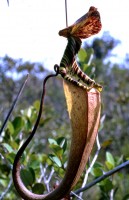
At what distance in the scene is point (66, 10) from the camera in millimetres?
979

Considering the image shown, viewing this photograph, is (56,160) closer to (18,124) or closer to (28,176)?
(28,176)

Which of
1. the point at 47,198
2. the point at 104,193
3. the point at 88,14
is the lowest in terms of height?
the point at 104,193

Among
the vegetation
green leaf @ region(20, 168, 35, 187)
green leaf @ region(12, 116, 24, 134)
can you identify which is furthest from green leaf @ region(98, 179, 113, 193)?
green leaf @ region(12, 116, 24, 134)

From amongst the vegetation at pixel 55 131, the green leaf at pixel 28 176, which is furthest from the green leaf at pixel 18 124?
the green leaf at pixel 28 176

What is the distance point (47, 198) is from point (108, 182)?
0.58 metres

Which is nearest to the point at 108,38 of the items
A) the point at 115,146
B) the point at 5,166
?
the point at 115,146

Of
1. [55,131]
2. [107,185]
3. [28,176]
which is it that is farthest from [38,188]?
[55,131]

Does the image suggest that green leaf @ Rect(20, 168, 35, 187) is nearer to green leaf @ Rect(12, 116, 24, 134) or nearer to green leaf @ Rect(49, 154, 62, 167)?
green leaf @ Rect(49, 154, 62, 167)

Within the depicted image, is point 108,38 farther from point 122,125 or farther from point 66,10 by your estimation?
point 66,10

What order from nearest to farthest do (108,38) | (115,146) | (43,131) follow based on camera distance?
(43,131) < (115,146) < (108,38)

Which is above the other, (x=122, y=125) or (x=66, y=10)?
(x=66, y=10)

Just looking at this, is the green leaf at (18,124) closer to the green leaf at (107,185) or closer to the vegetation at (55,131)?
the vegetation at (55,131)

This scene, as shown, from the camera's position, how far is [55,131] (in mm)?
7340

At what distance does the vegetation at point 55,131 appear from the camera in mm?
1369
